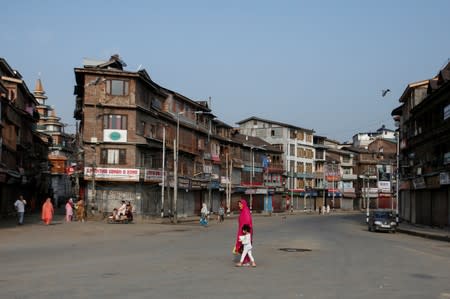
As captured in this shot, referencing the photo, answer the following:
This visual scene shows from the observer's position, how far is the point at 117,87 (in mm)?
55500

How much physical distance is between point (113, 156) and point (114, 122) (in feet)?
10.4

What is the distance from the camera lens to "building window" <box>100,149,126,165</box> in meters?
55.0

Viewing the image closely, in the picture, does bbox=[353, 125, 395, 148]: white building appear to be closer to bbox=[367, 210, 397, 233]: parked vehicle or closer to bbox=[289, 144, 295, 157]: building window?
bbox=[289, 144, 295, 157]: building window

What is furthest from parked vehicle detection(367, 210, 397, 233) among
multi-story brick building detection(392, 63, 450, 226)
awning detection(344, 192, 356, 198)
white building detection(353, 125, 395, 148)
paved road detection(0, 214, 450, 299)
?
white building detection(353, 125, 395, 148)

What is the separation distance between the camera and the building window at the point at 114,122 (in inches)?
2170

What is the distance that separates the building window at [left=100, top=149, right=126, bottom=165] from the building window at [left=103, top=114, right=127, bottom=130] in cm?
215

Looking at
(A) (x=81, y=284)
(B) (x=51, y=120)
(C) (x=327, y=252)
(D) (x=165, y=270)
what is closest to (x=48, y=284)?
(A) (x=81, y=284)

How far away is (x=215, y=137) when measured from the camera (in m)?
80.1

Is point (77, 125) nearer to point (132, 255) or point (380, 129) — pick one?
point (132, 255)

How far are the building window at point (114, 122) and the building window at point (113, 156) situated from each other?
2148 mm

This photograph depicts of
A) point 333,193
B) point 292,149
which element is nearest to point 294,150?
point 292,149

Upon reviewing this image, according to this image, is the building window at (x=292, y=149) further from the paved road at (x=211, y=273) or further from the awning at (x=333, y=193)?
the paved road at (x=211, y=273)

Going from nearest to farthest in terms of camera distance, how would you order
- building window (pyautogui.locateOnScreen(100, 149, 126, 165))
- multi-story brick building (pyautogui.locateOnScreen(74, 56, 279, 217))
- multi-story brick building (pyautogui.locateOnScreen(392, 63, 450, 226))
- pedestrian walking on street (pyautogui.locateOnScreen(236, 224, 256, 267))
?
pedestrian walking on street (pyautogui.locateOnScreen(236, 224, 256, 267)), multi-story brick building (pyautogui.locateOnScreen(392, 63, 450, 226)), multi-story brick building (pyautogui.locateOnScreen(74, 56, 279, 217)), building window (pyautogui.locateOnScreen(100, 149, 126, 165))

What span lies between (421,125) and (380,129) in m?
101
